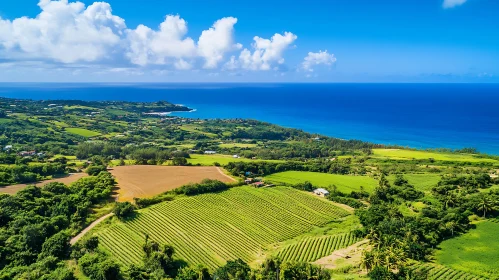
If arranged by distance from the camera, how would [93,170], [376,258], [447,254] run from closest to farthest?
[376,258]
[447,254]
[93,170]

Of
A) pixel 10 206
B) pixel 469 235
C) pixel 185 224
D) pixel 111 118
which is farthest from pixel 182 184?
pixel 111 118

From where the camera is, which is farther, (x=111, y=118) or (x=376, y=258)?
(x=111, y=118)

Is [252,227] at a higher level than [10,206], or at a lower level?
lower

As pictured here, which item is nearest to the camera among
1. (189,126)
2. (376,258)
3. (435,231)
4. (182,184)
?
(376,258)

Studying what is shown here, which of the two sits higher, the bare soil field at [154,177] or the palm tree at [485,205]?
the palm tree at [485,205]

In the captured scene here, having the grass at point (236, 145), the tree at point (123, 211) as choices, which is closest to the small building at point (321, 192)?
the tree at point (123, 211)

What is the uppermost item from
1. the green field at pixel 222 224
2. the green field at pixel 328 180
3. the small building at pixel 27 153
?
the small building at pixel 27 153

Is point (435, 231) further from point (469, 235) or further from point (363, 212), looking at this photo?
point (363, 212)

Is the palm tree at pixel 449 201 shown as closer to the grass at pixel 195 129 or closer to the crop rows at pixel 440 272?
the crop rows at pixel 440 272
